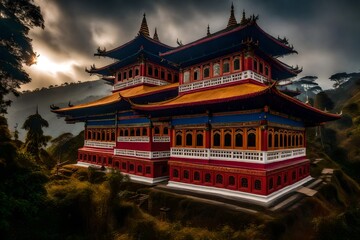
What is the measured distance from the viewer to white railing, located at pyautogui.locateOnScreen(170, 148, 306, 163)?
13146 millimetres

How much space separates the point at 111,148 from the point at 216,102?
15112 millimetres

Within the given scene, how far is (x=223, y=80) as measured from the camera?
1658cm

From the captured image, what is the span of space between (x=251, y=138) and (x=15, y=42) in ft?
52.5

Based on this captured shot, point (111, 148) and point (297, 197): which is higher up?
point (111, 148)

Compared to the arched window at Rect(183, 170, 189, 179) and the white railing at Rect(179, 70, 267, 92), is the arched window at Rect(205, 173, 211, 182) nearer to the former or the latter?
the arched window at Rect(183, 170, 189, 179)

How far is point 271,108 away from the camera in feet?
45.1

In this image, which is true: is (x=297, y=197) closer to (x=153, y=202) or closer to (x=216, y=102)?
(x=216, y=102)

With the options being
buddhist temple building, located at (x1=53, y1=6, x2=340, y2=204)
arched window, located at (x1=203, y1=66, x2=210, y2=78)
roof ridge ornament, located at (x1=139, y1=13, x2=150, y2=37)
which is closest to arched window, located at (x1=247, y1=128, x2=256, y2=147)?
buddhist temple building, located at (x1=53, y1=6, x2=340, y2=204)

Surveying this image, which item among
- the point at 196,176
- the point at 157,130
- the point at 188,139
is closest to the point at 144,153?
the point at 157,130

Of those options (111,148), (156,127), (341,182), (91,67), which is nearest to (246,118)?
(156,127)

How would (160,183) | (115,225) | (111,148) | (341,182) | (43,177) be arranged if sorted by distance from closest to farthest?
1. (43,177)
2. (115,225)
3. (160,183)
4. (341,182)
5. (111,148)

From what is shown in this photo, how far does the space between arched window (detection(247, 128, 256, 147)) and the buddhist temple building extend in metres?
0.06

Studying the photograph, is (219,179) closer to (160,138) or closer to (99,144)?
(160,138)

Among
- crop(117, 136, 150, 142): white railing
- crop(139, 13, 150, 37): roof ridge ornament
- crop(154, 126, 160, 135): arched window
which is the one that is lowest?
crop(117, 136, 150, 142): white railing
